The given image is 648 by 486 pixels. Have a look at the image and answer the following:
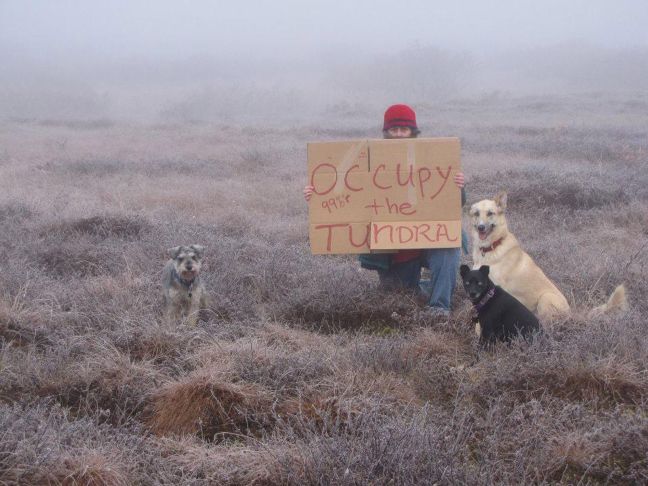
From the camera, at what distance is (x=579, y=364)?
361 cm

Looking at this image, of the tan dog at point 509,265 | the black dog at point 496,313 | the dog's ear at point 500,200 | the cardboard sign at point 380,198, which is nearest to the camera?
the black dog at point 496,313

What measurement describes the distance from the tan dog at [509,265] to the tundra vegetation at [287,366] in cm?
27

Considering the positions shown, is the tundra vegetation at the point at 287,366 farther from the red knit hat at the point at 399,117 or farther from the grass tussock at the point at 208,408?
the red knit hat at the point at 399,117

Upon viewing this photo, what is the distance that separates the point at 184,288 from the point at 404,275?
6.44 ft

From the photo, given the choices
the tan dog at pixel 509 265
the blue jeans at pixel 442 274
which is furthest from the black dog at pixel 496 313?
the blue jeans at pixel 442 274

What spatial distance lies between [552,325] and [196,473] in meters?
2.77

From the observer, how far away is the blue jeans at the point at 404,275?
5598 mm

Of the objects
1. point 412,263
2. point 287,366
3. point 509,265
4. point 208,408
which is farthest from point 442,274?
point 208,408

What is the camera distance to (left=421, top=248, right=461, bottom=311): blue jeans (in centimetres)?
518

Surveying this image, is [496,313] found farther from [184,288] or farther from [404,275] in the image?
[184,288]

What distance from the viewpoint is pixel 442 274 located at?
520cm

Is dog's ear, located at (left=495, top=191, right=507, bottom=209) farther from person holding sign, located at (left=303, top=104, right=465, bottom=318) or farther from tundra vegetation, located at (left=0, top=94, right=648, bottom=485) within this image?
tundra vegetation, located at (left=0, top=94, right=648, bottom=485)

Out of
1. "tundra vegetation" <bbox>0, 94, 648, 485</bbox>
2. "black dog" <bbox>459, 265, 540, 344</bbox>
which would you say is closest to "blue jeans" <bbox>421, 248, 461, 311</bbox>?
"tundra vegetation" <bbox>0, 94, 648, 485</bbox>

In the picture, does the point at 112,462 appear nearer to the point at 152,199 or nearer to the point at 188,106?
the point at 152,199
